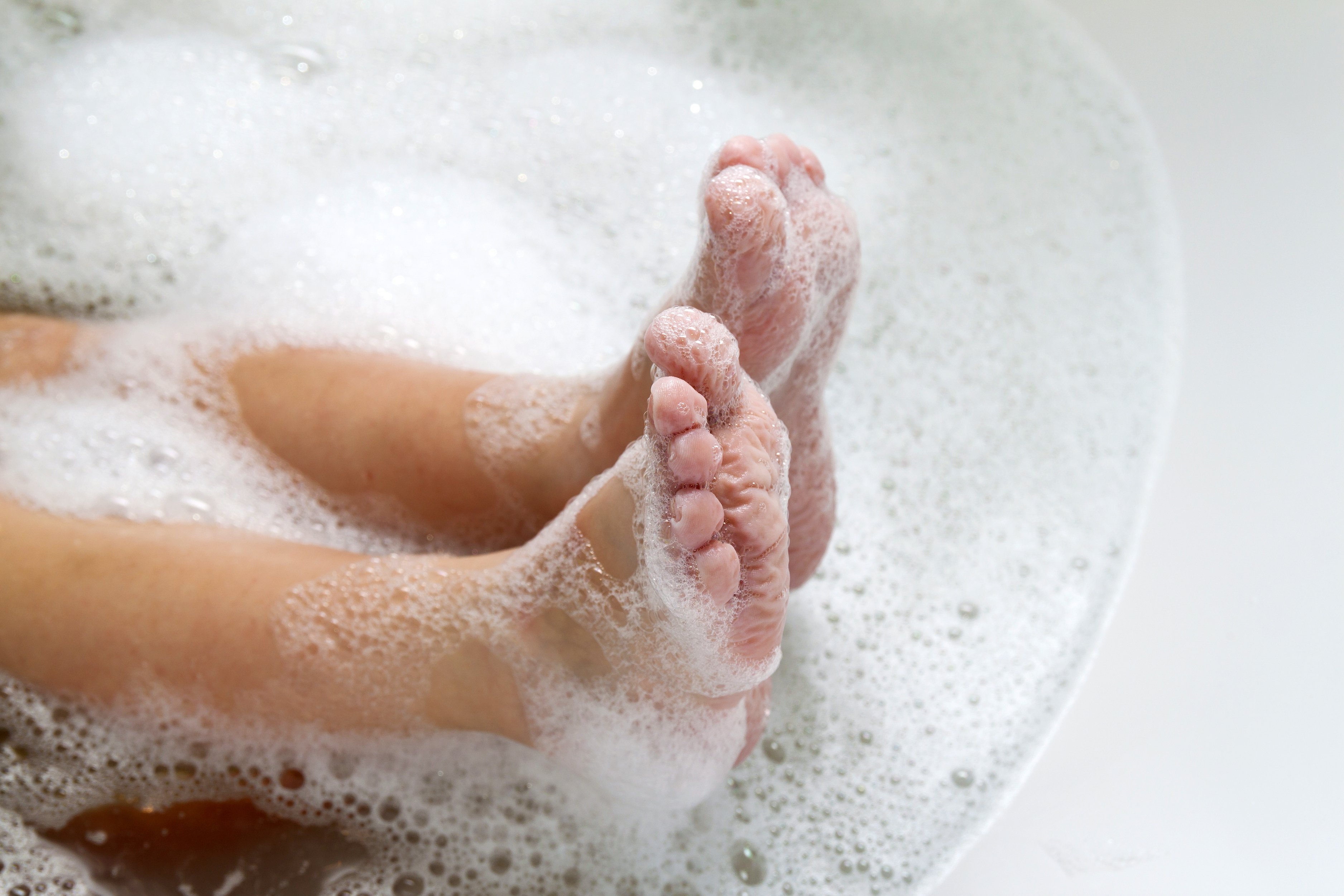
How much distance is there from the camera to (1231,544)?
96 centimetres

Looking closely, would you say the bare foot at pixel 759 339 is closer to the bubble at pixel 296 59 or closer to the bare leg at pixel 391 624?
the bare leg at pixel 391 624

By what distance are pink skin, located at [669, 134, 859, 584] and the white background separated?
0.38 meters

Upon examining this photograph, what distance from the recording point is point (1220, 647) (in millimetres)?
904

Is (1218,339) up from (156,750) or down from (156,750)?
up

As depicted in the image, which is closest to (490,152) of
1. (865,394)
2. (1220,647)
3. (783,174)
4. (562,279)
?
(562,279)

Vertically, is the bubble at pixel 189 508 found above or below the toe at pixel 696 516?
below

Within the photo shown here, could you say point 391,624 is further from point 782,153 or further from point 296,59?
point 296,59

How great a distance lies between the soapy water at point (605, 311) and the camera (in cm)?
79

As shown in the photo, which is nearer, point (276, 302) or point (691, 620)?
point (691, 620)

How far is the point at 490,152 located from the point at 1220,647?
36.2 inches

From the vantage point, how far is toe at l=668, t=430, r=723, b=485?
478mm

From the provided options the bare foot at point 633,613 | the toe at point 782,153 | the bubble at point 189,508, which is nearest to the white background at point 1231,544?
the bare foot at point 633,613

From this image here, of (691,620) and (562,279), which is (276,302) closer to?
(562,279)

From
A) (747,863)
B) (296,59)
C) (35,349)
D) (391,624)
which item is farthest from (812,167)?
(296,59)
